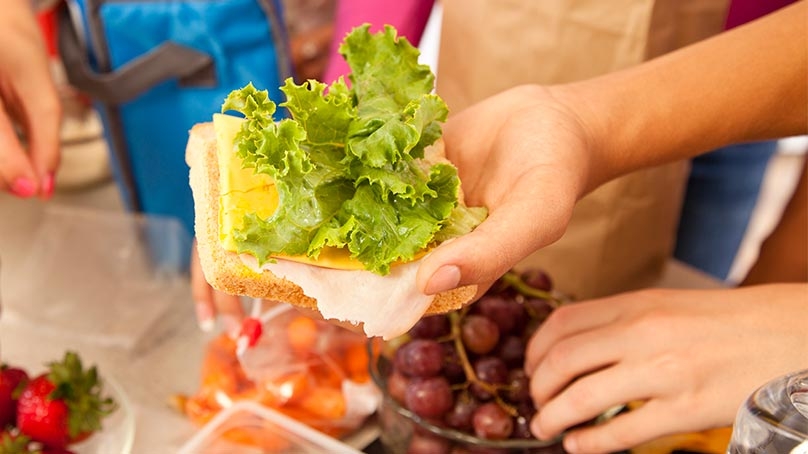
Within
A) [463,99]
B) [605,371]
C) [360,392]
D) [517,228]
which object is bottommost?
[360,392]

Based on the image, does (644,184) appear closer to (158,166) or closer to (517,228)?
(517,228)

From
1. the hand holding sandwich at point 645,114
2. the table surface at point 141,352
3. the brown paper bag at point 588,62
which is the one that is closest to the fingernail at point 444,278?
the hand holding sandwich at point 645,114

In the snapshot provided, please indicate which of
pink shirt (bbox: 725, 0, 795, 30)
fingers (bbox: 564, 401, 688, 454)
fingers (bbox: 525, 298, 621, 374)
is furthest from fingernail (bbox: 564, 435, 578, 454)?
pink shirt (bbox: 725, 0, 795, 30)

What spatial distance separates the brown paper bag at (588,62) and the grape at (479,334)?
51 cm

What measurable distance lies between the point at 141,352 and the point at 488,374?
755mm

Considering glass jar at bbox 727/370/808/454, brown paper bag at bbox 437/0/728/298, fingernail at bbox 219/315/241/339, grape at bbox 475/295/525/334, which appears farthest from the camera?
brown paper bag at bbox 437/0/728/298

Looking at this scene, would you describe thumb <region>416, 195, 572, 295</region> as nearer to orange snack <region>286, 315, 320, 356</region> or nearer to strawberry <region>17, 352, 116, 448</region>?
orange snack <region>286, 315, 320, 356</region>

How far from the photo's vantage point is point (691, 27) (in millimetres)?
1410

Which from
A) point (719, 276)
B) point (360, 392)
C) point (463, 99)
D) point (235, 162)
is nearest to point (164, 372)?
point (360, 392)

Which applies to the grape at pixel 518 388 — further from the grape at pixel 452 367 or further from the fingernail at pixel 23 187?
the fingernail at pixel 23 187

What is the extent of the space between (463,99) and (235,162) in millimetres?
701

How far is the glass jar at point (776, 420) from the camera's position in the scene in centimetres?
62

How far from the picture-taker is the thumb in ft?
2.43

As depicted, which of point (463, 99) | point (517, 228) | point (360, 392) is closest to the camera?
point (517, 228)
